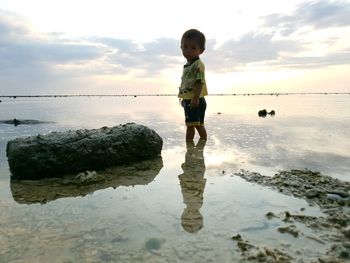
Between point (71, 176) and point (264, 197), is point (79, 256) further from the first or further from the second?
point (71, 176)

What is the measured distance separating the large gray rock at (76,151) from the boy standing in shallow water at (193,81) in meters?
1.68

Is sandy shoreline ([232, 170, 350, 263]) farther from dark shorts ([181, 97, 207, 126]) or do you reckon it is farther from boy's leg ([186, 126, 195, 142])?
boy's leg ([186, 126, 195, 142])

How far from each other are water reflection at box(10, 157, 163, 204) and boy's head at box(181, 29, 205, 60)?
118 inches

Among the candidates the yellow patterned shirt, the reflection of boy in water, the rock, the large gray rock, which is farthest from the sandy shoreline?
the yellow patterned shirt

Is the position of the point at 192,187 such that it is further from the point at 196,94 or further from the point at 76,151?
the point at 196,94

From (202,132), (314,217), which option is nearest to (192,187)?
(314,217)

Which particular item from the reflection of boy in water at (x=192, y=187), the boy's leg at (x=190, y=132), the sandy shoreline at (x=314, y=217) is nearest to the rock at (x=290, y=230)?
the sandy shoreline at (x=314, y=217)

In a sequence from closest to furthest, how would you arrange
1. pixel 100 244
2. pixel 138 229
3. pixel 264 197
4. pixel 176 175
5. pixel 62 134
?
pixel 100 244, pixel 138 229, pixel 264 197, pixel 176 175, pixel 62 134

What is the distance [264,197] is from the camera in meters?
3.26

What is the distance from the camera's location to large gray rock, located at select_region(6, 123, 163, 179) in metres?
4.31

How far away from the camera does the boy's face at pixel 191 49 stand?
6.66 meters

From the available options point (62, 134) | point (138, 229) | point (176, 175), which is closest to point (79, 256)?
point (138, 229)

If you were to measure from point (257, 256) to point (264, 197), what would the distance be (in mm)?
1216

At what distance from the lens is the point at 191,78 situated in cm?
688
